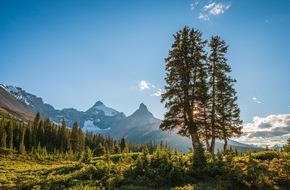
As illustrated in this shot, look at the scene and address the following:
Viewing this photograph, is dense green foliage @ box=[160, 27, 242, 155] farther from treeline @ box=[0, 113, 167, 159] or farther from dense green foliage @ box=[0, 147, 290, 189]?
treeline @ box=[0, 113, 167, 159]

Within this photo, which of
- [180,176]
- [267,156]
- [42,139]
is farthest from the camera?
[42,139]

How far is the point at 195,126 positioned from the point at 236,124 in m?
11.8

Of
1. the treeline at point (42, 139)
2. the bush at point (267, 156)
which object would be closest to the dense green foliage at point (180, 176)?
the bush at point (267, 156)

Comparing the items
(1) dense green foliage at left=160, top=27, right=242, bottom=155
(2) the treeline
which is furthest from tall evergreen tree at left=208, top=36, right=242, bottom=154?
(2) the treeline

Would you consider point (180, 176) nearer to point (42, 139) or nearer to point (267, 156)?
point (267, 156)

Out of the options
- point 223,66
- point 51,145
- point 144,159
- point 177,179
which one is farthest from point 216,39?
point 51,145

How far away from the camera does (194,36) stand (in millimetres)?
32812

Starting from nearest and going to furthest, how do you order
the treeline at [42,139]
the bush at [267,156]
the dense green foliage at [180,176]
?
the dense green foliage at [180,176], the bush at [267,156], the treeline at [42,139]

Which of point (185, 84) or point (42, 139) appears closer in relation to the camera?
point (185, 84)

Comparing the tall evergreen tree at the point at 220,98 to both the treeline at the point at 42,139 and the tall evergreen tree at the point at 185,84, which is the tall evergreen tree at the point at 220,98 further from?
the treeline at the point at 42,139

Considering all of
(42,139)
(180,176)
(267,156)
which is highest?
(42,139)

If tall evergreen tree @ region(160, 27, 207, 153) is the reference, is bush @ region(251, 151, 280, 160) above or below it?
below

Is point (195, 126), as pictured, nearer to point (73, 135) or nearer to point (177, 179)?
point (177, 179)

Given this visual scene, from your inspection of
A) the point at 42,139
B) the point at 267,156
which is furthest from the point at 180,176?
the point at 42,139
